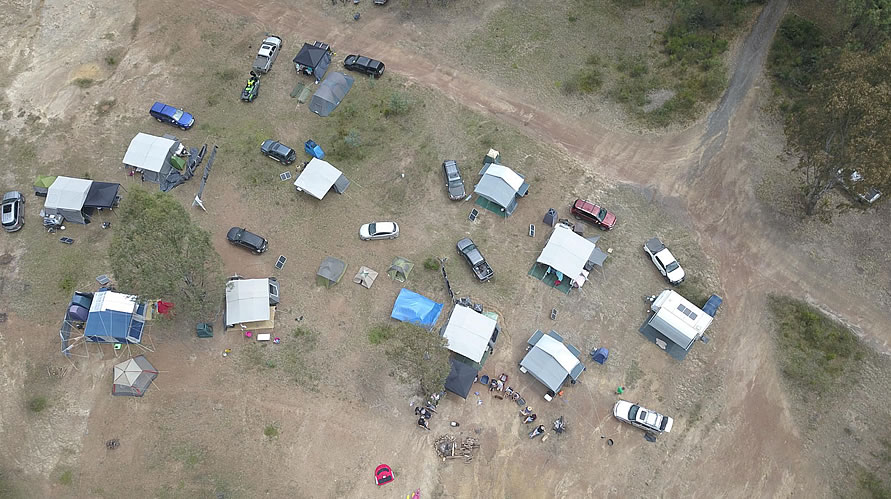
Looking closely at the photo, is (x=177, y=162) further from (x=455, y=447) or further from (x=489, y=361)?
(x=455, y=447)

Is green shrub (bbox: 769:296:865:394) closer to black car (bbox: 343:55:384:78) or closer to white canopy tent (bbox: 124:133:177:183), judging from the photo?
black car (bbox: 343:55:384:78)

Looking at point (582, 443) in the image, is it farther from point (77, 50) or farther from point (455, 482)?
point (77, 50)

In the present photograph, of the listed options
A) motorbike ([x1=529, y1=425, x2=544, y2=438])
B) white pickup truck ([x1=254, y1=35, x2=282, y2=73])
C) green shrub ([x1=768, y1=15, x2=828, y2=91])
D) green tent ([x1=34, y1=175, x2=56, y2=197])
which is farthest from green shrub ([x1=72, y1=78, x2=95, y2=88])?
green shrub ([x1=768, y1=15, x2=828, y2=91])

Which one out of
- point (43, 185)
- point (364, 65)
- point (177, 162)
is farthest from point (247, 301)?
point (364, 65)

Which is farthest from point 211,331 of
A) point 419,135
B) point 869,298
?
point 869,298

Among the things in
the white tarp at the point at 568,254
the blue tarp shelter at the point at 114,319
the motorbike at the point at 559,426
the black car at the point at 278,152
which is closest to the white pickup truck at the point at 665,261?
the white tarp at the point at 568,254

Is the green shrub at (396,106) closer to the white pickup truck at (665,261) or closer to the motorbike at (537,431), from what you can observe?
→ the white pickup truck at (665,261)
